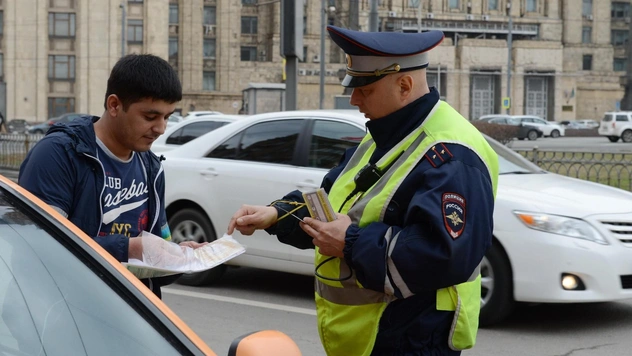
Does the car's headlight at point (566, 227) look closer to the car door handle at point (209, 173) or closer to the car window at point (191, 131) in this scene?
the car door handle at point (209, 173)

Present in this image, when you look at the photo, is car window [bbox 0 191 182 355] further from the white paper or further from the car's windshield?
the car's windshield

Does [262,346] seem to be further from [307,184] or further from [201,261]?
[307,184]

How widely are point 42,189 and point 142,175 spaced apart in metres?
0.43

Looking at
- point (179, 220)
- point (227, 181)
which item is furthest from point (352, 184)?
point (179, 220)

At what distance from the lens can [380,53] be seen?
2701mm

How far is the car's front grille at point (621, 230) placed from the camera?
21.5 feet

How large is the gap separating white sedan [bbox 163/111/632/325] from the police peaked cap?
4.01 m

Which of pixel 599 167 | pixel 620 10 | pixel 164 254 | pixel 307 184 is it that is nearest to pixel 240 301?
pixel 307 184

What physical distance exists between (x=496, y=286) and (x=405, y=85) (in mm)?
4145

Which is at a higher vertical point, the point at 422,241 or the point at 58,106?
the point at 58,106

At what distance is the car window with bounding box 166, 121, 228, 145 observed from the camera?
41.8 ft

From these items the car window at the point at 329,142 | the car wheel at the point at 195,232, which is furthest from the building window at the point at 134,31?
the car window at the point at 329,142

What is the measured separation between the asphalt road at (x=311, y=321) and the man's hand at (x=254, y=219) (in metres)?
3.24

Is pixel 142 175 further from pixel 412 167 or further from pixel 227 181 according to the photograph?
pixel 227 181
